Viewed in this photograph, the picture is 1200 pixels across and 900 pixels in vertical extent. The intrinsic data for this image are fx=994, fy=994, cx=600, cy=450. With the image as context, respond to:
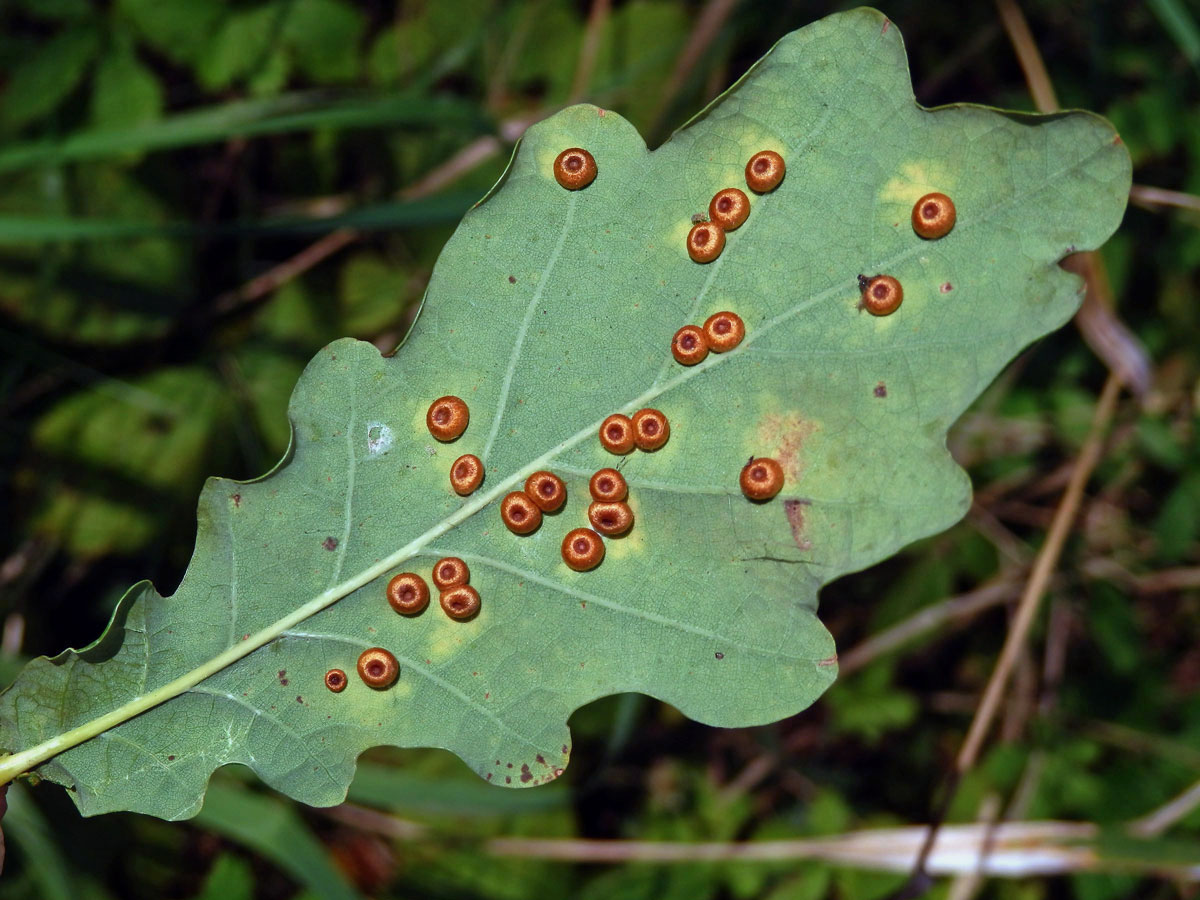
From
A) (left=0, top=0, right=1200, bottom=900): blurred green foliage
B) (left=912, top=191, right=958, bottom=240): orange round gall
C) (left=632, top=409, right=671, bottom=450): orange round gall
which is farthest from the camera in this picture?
(left=0, top=0, right=1200, bottom=900): blurred green foliage

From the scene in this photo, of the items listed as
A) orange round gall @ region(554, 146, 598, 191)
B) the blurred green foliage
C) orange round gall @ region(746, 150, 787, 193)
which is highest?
orange round gall @ region(554, 146, 598, 191)

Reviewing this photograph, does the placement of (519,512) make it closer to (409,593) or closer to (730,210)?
(409,593)

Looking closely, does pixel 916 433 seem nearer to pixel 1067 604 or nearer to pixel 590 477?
pixel 590 477

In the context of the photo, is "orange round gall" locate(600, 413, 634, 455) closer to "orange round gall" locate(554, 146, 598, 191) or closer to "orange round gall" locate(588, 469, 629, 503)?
"orange round gall" locate(588, 469, 629, 503)

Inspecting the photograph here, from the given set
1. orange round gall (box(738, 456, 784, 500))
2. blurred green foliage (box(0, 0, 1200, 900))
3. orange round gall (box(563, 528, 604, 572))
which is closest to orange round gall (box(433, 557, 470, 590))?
orange round gall (box(563, 528, 604, 572))

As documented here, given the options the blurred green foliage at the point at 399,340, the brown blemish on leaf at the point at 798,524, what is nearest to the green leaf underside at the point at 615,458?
the brown blemish on leaf at the point at 798,524

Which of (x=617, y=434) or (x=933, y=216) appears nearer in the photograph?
(x=933, y=216)

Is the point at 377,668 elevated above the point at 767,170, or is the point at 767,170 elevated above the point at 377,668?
the point at 767,170

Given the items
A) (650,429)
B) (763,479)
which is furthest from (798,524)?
(650,429)
